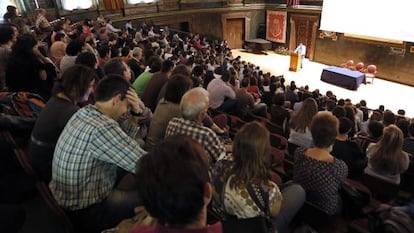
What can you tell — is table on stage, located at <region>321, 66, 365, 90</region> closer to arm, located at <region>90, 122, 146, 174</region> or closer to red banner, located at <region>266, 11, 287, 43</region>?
red banner, located at <region>266, 11, 287, 43</region>

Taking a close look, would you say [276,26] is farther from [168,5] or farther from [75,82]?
[75,82]

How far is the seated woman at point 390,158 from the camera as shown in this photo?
290 cm

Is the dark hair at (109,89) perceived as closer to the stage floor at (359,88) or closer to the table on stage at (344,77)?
the stage floor at (359,88)

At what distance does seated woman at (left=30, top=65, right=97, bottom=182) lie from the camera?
6.74 ft

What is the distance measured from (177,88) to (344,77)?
32.6ft

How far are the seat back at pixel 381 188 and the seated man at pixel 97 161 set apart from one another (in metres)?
2.27

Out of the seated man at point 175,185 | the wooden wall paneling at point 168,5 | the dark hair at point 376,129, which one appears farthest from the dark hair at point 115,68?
the wooden wall paneling at point 168,5

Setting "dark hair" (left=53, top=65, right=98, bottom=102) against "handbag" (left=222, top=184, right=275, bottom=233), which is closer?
"handbag" (left=222, top=184, right=275, bottom=233)

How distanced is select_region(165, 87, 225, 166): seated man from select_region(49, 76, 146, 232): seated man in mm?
484

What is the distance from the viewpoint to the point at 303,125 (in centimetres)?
364

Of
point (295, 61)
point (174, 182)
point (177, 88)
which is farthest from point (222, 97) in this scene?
point (295, 61)

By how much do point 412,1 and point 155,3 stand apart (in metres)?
10.3

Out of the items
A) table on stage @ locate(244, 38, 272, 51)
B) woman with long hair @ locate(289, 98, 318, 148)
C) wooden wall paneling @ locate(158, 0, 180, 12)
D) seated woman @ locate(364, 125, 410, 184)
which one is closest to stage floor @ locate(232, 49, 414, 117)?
table on stage @ locate(244, 38, 272, 51)

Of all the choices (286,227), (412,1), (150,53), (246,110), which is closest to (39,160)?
(286,227)
